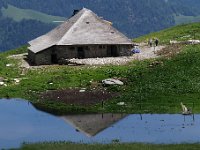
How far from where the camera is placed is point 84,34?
90.1 meters

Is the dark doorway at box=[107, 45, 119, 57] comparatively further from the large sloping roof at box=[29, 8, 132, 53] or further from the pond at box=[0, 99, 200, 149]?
the pond at box=[0, 99, 200, 149]

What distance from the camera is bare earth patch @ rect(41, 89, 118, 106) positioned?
208 ft

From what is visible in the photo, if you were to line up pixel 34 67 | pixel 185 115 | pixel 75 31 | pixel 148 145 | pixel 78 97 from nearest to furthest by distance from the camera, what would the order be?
pixel 148 145 < pixel 185 115 < pixel 78 97 < pixel 34 67 < pixel 75 31

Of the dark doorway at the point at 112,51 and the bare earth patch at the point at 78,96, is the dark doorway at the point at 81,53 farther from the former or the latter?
the bare earth patch at the point at 78,96

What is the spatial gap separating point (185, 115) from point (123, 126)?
24.5ft

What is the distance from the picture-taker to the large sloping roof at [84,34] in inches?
3501

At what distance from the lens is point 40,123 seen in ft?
178

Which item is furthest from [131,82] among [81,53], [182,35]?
[182,35]

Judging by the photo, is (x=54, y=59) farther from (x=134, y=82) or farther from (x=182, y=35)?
(x=182, y=35)

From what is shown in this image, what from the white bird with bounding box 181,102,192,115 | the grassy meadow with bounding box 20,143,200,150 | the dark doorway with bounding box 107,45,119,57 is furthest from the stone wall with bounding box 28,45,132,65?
the grassy meadow with bounding box 20,143,200,150

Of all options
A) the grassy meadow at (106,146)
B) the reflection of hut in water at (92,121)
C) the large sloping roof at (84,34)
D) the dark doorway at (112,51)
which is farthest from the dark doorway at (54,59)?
the grassy meadow at (106,146)

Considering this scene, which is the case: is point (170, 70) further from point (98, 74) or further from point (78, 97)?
point (78, 97)

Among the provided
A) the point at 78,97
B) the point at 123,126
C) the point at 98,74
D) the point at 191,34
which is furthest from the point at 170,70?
the point at 191,34

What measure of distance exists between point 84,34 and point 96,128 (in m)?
39.3
